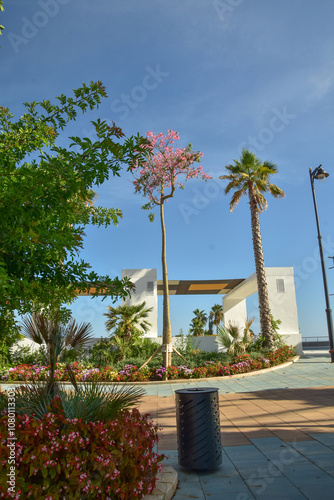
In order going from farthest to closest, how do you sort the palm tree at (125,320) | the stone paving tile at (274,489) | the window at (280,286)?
the window at (280,286)
the palm tree at (125,320)
the stone paving tile at (274,489)

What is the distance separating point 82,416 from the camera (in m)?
3.58

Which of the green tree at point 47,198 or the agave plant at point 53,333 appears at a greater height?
the green tree at point 47,198

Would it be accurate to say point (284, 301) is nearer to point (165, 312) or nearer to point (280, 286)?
point (280, 286)

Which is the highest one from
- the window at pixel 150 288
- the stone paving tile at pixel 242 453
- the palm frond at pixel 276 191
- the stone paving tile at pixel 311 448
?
the palm frond at pixel 276 191

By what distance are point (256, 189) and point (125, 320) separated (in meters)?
9.68

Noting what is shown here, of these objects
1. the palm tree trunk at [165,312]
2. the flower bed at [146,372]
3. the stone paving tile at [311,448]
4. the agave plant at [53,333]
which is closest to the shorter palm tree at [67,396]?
the agave plant at [53,333]

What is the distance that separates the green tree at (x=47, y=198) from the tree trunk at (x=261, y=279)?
51.6 ft

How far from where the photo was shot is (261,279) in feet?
61.5

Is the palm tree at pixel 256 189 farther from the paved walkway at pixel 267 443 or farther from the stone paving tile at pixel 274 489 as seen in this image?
the stone paving tile at pixel 274 489

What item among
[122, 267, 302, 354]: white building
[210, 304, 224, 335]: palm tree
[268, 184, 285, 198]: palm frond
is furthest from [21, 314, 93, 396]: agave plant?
[210, 304, 224, 335]: palm tree

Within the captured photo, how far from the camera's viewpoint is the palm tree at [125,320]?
1758cm

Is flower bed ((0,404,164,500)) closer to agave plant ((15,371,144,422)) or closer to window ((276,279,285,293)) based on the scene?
agave plant ((15,371,144,422))

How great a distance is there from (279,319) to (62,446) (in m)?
19.8

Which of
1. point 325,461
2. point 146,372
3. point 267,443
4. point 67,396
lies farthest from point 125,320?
point 67,396
